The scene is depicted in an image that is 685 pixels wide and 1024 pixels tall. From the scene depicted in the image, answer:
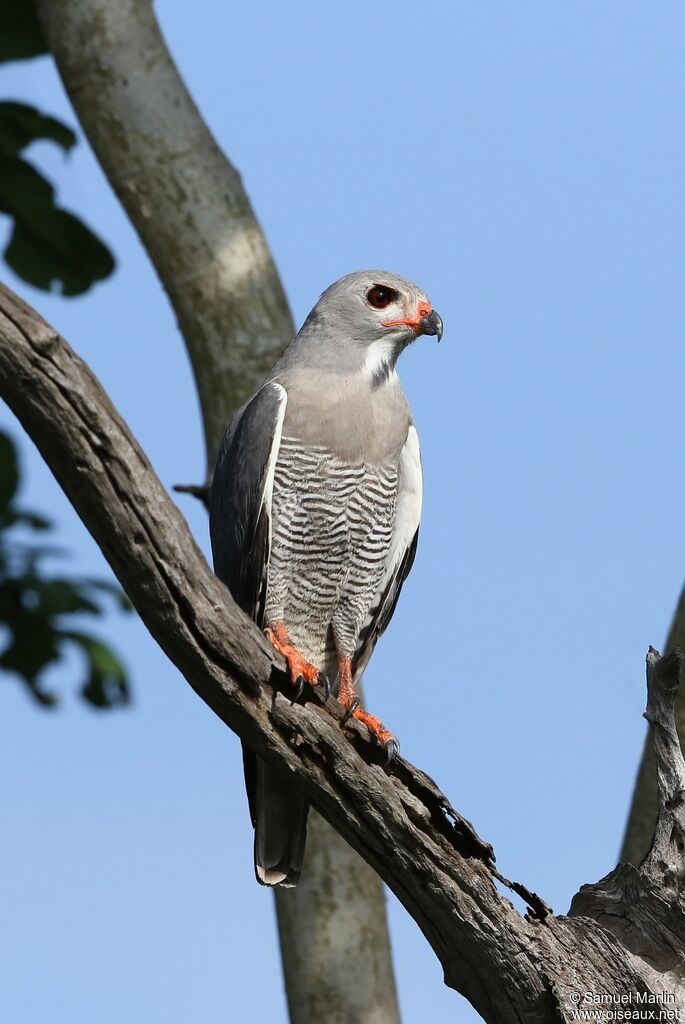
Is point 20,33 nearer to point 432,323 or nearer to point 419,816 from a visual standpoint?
point 432,323

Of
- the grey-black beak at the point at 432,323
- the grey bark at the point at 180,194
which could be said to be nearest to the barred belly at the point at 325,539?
the grey-black beak at the point at 432,323

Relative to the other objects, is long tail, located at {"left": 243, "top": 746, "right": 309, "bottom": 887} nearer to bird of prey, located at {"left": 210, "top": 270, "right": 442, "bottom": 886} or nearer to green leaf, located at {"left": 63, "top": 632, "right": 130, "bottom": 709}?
bird of prey, located at {"left": 210, "top": 270, "right": 442, "bottom": 886}

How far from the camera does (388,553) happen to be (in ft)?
18.8

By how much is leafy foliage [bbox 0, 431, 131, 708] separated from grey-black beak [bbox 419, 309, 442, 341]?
70.1 inches

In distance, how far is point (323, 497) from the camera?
5449mm

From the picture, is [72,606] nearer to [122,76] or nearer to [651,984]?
[122,76]

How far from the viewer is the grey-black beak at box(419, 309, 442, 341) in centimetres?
572

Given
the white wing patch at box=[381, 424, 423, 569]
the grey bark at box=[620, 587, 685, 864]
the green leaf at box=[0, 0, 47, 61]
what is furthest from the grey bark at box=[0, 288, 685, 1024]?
the green leaf at box=[0, 0, 47, 61]

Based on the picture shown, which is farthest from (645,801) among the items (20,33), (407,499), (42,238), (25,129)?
(20,33)

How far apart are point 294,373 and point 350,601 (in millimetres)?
944

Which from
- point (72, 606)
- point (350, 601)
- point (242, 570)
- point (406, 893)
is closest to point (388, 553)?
point (350, 601)

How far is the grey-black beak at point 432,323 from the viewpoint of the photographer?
572cm

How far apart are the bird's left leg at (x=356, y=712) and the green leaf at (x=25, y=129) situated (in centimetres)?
262

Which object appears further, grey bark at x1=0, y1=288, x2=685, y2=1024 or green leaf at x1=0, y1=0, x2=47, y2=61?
green leaf at x1=0, y1=0, x2=47, y2=61
